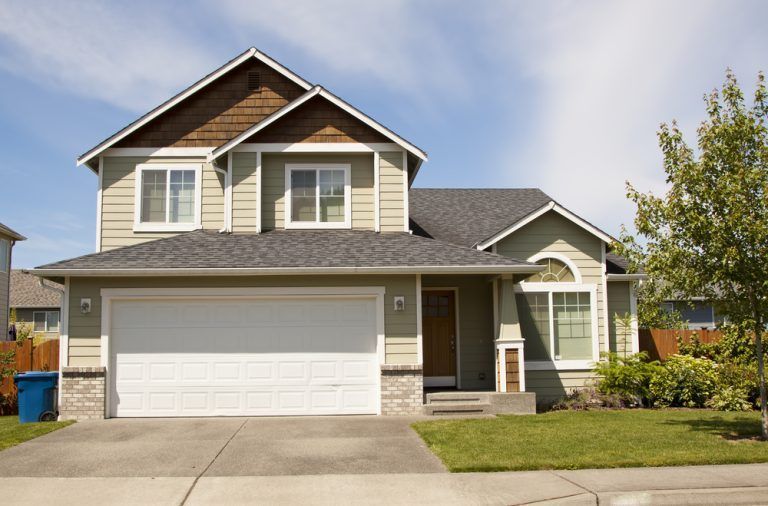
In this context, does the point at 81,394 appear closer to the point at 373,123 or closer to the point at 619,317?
the point at 373,123

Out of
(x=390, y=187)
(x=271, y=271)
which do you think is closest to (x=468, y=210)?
(x=390, y=187)

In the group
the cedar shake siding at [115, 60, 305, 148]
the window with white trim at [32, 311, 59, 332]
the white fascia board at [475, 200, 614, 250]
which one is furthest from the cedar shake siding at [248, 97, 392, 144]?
the window with white trim at [32, 311, 59, 332]

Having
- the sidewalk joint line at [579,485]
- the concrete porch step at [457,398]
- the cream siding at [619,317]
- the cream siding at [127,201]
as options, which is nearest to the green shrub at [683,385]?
the cream siding at [619,317]

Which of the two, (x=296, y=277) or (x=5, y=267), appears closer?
(x=296, y=277)

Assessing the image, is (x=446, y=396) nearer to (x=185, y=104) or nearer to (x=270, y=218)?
(x=270, y=218)

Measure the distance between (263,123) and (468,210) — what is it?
6.51 m

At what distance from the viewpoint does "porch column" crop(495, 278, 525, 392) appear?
14039mm

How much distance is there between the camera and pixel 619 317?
52.1 ft

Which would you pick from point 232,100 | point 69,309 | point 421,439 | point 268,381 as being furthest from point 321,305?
point 232,100

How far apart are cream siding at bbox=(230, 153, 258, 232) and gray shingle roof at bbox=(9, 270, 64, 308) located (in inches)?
1076

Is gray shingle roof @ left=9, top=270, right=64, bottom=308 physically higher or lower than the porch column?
higher

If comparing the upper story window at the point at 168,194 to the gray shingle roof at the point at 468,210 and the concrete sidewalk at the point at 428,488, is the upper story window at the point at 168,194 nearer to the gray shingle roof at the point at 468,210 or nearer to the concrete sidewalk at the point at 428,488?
the gray shingle roof at the point at 468,210

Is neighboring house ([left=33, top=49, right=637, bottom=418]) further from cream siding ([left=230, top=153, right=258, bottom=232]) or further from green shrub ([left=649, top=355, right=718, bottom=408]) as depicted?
green shrub ([left=649, top=355, right=718, bottom=408])

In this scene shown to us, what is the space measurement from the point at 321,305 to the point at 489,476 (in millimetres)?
6134
